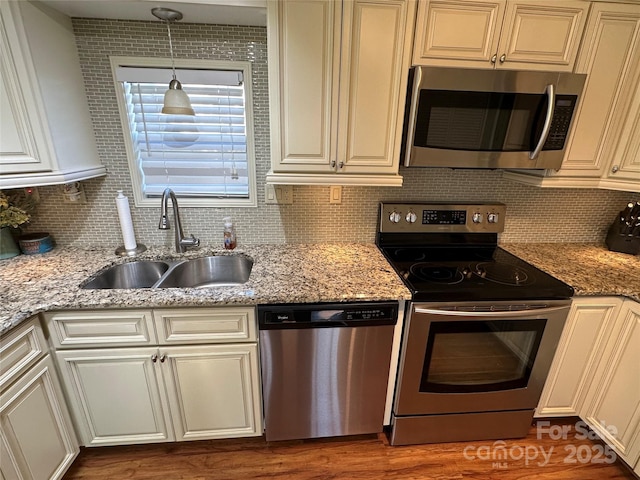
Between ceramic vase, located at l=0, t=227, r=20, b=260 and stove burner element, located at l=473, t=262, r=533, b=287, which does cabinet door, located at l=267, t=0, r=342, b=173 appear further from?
ceramic vase, located at l=0, t=227, r=20, b=260

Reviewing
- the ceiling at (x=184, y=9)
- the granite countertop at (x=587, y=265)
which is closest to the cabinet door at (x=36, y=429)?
the ceiling at (x=184, y=9)

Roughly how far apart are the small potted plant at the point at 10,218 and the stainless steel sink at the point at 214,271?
2.71 ft

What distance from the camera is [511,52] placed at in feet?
4.54

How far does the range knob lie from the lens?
6.12 ft

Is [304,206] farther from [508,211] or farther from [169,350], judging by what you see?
[508,211]

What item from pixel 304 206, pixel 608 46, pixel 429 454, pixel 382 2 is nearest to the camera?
pixel 382 2

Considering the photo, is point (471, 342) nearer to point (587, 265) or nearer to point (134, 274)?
point (587, 265)

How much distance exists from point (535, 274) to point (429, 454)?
43.2 inches

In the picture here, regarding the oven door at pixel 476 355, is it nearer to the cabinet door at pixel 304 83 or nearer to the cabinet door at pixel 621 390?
the cabinet door at pixel 621 390

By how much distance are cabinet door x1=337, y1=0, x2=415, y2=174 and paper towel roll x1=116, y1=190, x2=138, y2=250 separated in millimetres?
1189

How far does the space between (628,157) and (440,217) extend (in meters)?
0.92

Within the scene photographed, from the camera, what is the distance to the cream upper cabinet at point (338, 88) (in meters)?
1.31

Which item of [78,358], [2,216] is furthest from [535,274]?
[2,216]

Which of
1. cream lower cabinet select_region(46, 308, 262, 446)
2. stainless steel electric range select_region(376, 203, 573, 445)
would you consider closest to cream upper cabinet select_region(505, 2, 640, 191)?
stainless steel electric range select_region(376, 203, 573, 445)
